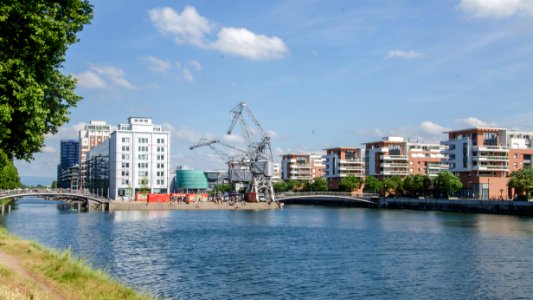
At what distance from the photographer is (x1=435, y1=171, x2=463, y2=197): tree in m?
156

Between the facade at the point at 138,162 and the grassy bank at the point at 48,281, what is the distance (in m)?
157

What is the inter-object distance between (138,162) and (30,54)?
164m

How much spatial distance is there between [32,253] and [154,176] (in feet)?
517

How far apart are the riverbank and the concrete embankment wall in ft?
132

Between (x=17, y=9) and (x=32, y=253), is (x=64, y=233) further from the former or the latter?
(x=17, y=9)

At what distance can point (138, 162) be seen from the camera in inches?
7461

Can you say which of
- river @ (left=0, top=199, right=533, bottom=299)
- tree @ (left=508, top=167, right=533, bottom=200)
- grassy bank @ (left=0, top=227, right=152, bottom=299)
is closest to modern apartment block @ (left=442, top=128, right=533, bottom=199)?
tree @ (left=508, top=167, right=533, bottom=200)

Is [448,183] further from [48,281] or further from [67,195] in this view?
[48,281]

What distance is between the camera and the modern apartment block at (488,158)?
16112cm

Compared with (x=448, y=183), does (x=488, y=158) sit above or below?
above

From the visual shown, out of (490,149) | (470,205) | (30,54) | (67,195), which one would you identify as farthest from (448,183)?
(30,54)

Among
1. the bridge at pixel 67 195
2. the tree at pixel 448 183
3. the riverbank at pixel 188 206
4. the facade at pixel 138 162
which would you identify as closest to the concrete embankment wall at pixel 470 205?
the tree at pixel 448 183

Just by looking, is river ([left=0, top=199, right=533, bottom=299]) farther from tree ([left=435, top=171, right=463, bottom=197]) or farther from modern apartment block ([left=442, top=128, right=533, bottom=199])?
modern apartment block ([left=442, top=128, right=533, bottom=199])

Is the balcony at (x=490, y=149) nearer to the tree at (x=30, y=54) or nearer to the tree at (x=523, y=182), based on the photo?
the tree at (x=523, y=182)
